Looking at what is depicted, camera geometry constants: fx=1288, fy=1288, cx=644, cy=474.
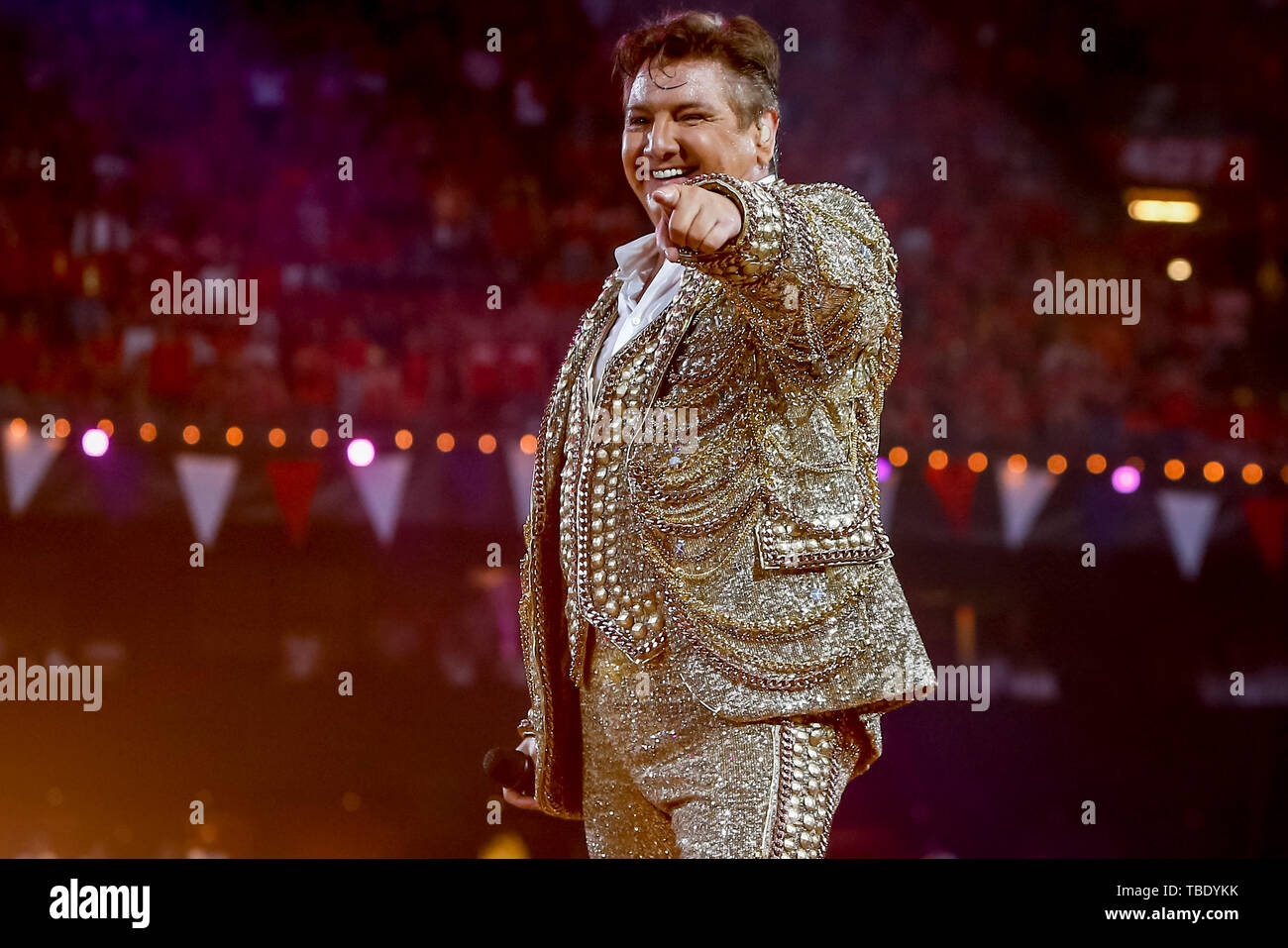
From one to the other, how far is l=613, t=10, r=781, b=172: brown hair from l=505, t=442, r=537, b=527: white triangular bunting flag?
205 centimetres

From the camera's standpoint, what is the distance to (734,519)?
1.44 metres

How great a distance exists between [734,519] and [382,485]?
2322 millimetres

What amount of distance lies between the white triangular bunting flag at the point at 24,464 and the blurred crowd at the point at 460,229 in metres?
0.14

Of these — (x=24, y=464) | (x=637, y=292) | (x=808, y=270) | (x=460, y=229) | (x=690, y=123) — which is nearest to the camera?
(x=808, y=270)

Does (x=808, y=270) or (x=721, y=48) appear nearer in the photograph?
(x=808, y=270)

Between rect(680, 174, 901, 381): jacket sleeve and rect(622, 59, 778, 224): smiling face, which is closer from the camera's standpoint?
rect(680, 174, 901, 381): jacket sleeve

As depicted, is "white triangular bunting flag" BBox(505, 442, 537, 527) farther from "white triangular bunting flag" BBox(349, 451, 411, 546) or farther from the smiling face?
the smiling face

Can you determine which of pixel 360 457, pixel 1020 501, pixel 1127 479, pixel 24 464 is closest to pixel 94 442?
pixel 24 464

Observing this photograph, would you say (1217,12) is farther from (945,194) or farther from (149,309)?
(149,309)

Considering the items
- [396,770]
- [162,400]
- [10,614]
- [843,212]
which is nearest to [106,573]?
[10,614]

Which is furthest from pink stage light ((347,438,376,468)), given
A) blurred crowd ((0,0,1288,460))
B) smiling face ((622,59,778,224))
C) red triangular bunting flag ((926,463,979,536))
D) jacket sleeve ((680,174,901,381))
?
jacket sleeve ((680,174,901,381))

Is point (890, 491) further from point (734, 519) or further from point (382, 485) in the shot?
point (734, 519)

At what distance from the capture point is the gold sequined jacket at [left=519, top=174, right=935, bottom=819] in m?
1.41
